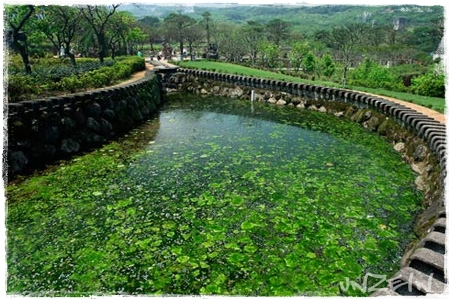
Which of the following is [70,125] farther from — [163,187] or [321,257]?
[321,257]

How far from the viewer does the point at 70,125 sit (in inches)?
504

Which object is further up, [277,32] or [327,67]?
[277,32]

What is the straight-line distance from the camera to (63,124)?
12461 millimetres

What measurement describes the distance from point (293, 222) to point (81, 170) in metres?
6.74

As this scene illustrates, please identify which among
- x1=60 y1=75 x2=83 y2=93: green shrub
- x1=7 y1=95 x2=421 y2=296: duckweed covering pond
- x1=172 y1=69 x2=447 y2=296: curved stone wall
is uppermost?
x1=60 y1=75 x2=83 y2=93: green shrub

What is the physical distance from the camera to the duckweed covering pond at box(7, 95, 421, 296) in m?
6.14

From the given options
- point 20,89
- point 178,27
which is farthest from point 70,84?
point 178,27

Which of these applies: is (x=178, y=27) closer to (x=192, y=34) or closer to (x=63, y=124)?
(x=192, y=34)

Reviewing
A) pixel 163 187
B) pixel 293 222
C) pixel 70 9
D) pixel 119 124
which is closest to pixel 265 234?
pixel 293 222

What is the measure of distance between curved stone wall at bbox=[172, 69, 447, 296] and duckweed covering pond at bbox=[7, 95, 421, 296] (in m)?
0.73

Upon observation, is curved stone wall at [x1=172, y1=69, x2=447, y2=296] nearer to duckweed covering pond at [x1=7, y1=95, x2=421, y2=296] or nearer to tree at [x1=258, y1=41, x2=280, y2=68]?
duckweed covering pond at [x1=7, y1=95, x2=421, y2=296]

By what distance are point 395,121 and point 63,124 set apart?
43.7ft

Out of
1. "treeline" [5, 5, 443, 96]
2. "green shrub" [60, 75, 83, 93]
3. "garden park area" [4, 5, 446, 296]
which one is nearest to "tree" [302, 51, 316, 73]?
"treeline" [5, 5, 443, 96]

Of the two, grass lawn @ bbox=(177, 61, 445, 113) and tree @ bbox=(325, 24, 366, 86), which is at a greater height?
tree @ bbox=(325, 24, 366, 86)
